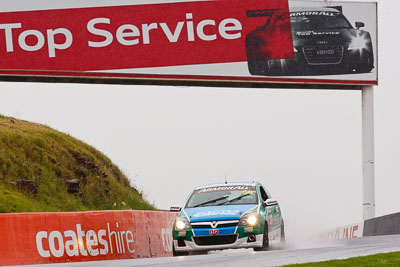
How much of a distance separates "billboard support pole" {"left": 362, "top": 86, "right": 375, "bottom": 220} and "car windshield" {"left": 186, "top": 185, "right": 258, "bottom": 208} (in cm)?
1302

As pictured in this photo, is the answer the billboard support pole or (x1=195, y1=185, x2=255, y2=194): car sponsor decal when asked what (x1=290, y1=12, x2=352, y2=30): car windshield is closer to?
the billboard support pole

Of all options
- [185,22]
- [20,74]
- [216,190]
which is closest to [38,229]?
[216,190]

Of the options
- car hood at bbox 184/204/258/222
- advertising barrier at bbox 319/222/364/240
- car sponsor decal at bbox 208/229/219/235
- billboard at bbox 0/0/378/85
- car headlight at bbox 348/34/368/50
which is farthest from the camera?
car headlight at bbox 348/34/368/50

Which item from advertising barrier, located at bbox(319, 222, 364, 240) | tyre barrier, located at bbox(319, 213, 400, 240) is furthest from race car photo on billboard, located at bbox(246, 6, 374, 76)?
tyre barrier, located at bbox(319, 213, 400, 240)

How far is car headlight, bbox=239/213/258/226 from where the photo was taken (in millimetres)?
15641

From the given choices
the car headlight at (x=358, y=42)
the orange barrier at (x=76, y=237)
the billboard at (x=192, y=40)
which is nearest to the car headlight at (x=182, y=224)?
the orange barrier at (x=76, y=237)

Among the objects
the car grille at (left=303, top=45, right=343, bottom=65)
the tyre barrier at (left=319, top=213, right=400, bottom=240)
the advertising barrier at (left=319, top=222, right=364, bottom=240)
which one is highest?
the car grille at (left=303, top=45, right=343, bottom=65)

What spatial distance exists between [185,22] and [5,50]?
5.90m

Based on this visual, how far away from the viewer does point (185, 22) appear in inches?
1129

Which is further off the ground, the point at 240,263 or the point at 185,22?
the point at 185,22

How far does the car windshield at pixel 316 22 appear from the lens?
29.4 metres

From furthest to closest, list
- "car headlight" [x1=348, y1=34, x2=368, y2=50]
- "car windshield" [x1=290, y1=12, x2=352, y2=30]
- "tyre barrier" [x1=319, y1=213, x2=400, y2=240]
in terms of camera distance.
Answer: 1. "car headlight" [x1=348, y1=34, x2=368, y2=50]
2. "car windshield" [x1=290, y1=12, x2=352, y2=30]
3. "tyre barrier" [x1=319, y1=213, x2=400, y2=240]

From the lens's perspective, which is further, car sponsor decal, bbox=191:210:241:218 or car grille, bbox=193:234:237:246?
car sponsor decal, bbox=191:210:241:218

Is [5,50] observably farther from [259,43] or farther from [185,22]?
[259,43]
